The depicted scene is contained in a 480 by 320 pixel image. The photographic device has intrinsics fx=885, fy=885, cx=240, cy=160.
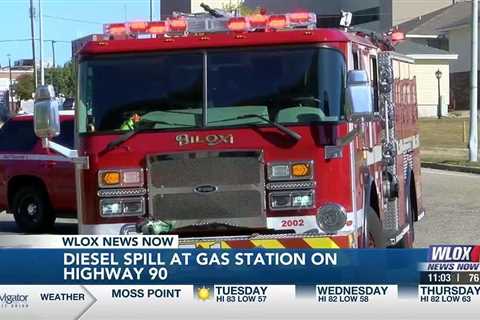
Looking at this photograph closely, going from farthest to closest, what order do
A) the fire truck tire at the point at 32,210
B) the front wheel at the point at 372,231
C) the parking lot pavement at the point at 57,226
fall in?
1. the parking lot pavement at the point at 57,226
2. the fire truck tire at the point at 32,210
3. the front wheel at the point at 372,231

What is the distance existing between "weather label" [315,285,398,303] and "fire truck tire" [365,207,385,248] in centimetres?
297

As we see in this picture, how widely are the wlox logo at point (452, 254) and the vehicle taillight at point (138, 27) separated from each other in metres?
3.70

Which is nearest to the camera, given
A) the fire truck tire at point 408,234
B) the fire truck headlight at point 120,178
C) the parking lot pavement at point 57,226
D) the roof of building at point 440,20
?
the fire truck headlight at point 120,178

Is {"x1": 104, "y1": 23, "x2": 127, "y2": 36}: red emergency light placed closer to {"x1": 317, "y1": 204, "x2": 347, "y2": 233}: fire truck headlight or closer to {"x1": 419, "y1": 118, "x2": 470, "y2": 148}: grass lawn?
{"x1": 317, "y1": 204, "x2": 347, "y2": 233}: fire truck headlight

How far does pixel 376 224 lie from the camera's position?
8.38 meters

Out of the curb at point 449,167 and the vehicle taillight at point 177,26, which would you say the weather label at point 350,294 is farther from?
the curb at point 449,167

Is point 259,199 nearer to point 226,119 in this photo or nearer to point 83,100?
point 226,119

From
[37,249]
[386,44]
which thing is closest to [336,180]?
[37,249]

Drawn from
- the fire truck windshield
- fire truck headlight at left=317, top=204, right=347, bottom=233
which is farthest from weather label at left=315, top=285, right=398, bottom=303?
the fire truck windshield

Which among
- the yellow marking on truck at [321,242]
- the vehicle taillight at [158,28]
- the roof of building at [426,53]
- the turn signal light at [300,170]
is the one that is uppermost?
the roof of building at [426,53]

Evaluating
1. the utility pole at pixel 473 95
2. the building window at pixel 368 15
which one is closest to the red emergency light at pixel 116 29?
the utility pole at pixel 473 95

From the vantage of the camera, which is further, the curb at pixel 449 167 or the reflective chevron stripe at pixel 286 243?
the curb at pixel 449 167

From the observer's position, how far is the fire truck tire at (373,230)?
319 inches

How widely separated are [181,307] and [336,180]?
2403mm
